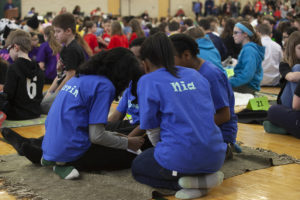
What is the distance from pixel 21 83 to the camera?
4.88 m

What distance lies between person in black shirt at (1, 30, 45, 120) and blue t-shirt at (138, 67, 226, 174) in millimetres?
2710

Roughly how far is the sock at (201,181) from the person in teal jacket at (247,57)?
11.5ft

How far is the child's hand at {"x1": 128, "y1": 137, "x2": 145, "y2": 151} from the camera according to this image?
2912mm

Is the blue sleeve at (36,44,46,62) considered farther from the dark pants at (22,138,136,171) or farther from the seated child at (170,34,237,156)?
the seated child at (170,34,237,156)

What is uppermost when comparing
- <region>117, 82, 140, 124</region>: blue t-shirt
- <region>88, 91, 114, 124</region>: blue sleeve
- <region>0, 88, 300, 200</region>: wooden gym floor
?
<region>88, 91, 114, 124</region>: blue sleeve

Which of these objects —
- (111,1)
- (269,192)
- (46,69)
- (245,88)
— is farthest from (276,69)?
(111,1)

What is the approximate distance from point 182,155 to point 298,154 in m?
1.57

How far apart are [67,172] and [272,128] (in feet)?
7.59

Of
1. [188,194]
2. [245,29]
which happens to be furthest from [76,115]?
[245,29]

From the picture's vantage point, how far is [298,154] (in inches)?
142

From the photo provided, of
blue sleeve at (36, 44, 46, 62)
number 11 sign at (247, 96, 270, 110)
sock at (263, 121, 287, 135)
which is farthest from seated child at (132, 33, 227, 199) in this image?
blue sleeve at (36, 44, 46, 62)

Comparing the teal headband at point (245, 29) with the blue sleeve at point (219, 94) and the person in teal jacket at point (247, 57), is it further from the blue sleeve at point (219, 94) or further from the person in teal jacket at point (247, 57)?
the blue sleeve at point (219, 94)

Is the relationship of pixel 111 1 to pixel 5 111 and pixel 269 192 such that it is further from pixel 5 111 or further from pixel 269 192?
pixel 269 192

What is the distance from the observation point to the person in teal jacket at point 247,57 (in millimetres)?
5863
